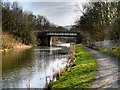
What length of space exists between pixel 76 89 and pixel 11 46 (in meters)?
53.0

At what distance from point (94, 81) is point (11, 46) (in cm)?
5183

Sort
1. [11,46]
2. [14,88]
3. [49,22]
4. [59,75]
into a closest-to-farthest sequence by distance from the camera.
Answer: [14,88], [59,75], [11,46], [49,22]

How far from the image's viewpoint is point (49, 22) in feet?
486

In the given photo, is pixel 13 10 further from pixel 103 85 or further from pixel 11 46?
pixel 103 85

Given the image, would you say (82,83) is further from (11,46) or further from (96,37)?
(11,46)

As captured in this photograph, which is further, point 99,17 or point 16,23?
point 16,23

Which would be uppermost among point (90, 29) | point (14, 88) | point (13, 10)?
point (13, 10)

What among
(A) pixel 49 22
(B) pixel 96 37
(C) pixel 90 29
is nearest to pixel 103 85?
(B) pixel 96 37

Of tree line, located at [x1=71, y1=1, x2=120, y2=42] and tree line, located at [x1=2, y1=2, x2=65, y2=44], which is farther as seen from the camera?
tree line, located at [x1=2, y1=2, x2=65, y2=44]

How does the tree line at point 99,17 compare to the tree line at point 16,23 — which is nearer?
the tree line at point 99,17

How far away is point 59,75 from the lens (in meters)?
18.1

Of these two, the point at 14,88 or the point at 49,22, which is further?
the point at 49,22

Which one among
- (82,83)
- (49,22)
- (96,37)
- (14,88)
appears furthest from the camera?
(49,22)

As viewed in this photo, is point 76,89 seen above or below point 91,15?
below
